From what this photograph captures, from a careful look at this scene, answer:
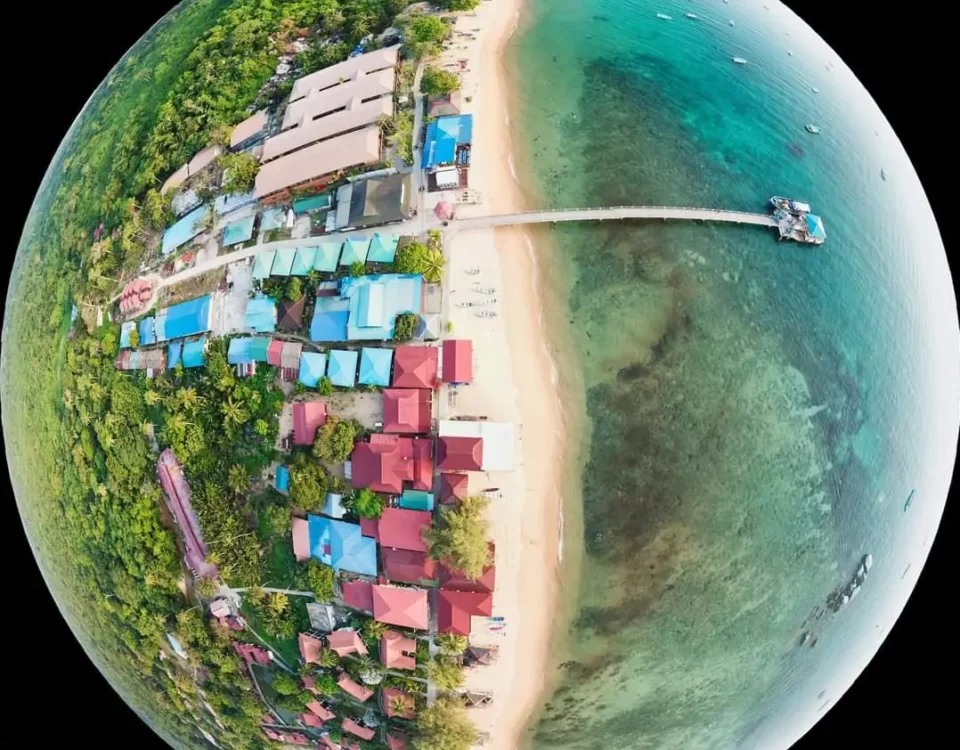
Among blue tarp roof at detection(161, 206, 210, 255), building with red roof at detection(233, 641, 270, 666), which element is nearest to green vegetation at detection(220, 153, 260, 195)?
blue tarp roof at detection(161, 206, 210, 255)

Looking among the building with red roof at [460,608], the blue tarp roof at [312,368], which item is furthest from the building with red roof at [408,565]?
the blue tarp roof at [312,368]

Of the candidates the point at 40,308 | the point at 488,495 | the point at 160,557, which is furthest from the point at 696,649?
the point at 40,308

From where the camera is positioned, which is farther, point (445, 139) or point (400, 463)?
point (445, 139)

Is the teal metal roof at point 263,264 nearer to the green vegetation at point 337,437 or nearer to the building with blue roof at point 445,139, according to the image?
the green vegetation at point 337,437

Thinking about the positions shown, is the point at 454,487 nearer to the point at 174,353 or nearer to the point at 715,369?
the point at 715,369

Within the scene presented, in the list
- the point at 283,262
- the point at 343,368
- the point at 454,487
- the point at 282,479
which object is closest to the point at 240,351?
the point at 283,262

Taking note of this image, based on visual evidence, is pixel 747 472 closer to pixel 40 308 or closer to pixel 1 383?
pixel 40 308
